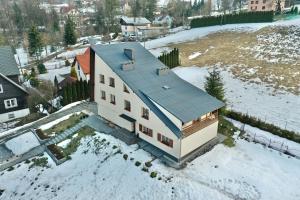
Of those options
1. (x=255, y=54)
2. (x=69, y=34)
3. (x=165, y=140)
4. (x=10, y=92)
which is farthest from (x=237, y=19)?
(x=10, y=92)

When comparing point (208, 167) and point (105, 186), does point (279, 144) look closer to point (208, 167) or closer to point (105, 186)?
point (208, 167)

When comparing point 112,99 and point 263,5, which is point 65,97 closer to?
point 112,99

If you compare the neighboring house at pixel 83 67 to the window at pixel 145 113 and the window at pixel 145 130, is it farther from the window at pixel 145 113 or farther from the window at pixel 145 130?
the window at pixel 145 113

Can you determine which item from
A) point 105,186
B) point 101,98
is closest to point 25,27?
point 101,98

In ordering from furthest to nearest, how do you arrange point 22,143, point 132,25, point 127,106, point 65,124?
point 132,25 → point 65,124 → point 22,143 → point 127,106

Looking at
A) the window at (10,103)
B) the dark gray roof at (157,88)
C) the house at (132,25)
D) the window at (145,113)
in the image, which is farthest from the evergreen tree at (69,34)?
the window at (145,113)

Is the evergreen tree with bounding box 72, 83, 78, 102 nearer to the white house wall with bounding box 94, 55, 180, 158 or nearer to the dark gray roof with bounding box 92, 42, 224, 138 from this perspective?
the white house wall with bounding box 94, 55, 180, 158
